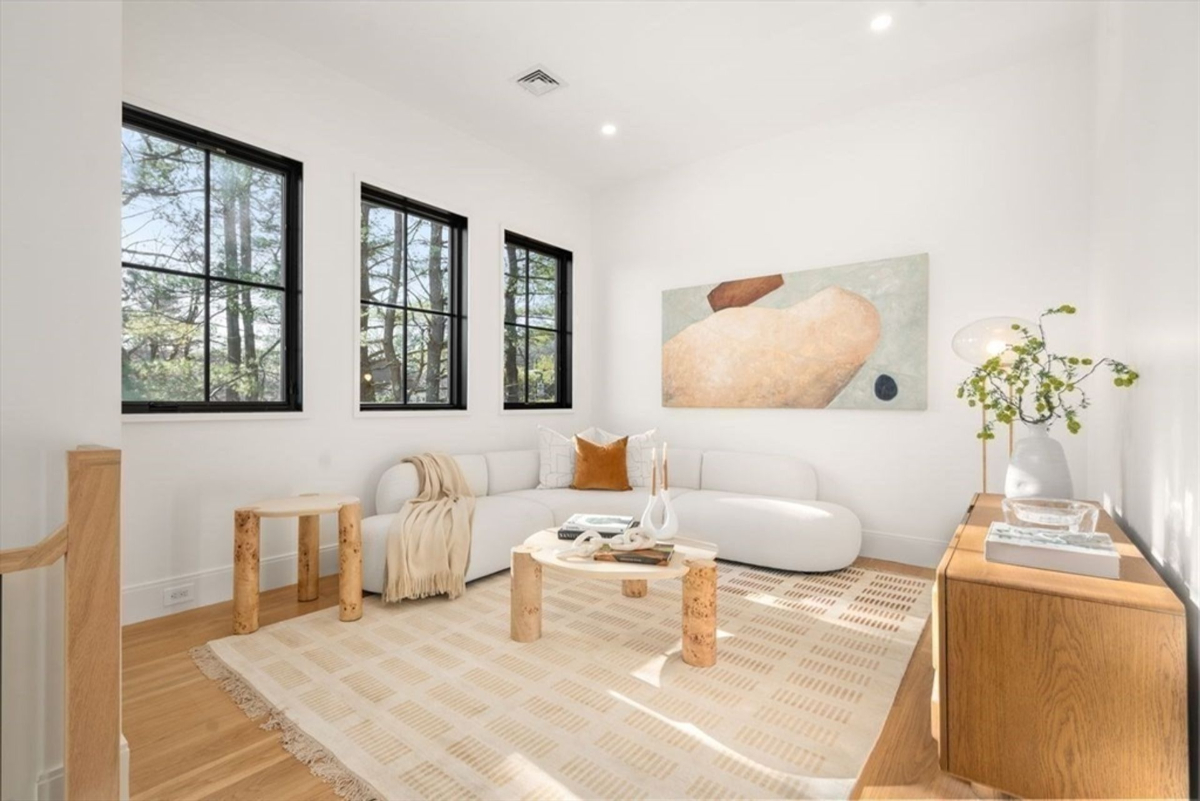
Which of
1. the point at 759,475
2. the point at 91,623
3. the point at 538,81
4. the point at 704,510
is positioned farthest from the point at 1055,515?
the point at 538,81

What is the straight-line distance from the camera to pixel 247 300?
10.0ft

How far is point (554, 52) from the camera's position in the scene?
3205 millimetres

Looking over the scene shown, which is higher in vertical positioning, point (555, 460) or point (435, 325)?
point (435, 325)

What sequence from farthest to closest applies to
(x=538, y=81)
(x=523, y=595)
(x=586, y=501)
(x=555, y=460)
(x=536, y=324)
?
1. (x=536, y=324)
2. (x=555, y=460)
3. (x=586, y=501)
4. (x=538, y=81)
5. (x=523, y=595)

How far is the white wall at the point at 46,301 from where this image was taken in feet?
4.31

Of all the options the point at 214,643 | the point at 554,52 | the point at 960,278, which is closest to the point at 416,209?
the point at 554,52

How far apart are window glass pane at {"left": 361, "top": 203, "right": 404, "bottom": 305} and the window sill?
911mm

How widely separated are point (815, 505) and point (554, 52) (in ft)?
10.2

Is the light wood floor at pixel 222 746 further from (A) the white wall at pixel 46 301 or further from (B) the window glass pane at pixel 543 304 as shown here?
(B) the window glass pane at pixel 543 304

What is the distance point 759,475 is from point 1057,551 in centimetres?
256

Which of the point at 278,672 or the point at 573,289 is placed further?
the point at 573,289

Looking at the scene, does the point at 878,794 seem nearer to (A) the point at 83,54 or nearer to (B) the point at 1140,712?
(B) the point at 1140,712

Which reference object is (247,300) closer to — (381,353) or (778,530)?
(381,353)

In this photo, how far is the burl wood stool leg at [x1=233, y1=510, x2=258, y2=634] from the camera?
246 cm
